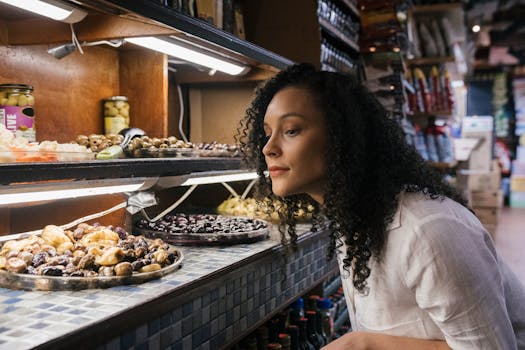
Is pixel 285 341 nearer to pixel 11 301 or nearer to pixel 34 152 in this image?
pixel 11 301

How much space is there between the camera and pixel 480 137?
1044 centimetres

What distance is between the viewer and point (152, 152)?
2.00 m

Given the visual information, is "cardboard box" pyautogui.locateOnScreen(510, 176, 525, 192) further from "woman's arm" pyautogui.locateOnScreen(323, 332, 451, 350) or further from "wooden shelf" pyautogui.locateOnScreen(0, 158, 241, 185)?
"woman's arm" pyautogui.locateOnScreen(323, 332, 451, 350)

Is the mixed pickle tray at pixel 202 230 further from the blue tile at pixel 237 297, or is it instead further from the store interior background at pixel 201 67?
the blue tile at pixel 237 297

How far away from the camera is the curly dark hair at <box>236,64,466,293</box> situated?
1.55 m

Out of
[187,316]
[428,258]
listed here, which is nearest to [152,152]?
[187,316]

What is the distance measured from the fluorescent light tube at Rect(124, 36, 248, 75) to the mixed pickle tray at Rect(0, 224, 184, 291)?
28.3 inches

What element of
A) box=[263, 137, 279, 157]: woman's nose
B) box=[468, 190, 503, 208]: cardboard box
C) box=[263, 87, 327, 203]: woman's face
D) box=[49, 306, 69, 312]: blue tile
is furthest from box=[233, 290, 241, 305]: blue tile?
box=[468, 190, 503, 208]: cardboard box

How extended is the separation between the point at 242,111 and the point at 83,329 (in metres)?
2.10

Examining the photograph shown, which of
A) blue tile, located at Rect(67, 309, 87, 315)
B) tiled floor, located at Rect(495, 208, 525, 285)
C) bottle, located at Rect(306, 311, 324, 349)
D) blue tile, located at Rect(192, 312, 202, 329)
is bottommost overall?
tiled floor, located at Rect(495, 208, 525, 285)

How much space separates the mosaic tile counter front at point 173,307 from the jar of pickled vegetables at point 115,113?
778 millimetres

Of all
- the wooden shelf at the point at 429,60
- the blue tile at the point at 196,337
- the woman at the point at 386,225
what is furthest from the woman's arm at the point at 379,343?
the wooden shelf at the point at 429,60

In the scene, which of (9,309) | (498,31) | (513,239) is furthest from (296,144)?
(498,31)

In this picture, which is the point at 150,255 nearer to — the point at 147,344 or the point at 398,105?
the point at 147,344
